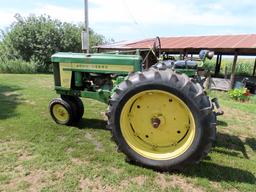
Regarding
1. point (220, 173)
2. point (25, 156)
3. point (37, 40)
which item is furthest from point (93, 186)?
point (37, 40)

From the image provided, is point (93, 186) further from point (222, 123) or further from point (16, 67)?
point (16, 67)

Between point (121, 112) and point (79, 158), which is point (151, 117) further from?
point (79, 158)

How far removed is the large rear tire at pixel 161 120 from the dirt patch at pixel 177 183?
0.40 ft

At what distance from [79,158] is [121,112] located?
34.5 inches

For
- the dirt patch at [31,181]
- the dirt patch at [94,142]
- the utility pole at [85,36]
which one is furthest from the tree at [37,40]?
the dirt patch at [31,181]

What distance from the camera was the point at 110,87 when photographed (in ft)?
14.1

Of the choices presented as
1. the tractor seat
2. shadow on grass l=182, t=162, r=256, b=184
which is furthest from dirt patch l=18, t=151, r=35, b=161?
the tractor seat

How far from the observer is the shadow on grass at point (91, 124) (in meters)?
4.55

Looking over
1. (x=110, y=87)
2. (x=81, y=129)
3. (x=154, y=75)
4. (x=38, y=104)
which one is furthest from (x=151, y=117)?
(x=38, y=104)

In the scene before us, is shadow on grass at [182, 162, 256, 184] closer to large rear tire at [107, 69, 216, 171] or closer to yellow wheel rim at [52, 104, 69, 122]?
large rear tire at [107, 69, 216, 171]

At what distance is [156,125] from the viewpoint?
3.09m

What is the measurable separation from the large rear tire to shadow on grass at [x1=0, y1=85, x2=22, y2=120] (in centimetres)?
300

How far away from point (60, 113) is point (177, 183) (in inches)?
103

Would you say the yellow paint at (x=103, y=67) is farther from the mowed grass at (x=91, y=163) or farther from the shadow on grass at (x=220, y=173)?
the shadow on grass at (x=220, y=173)
